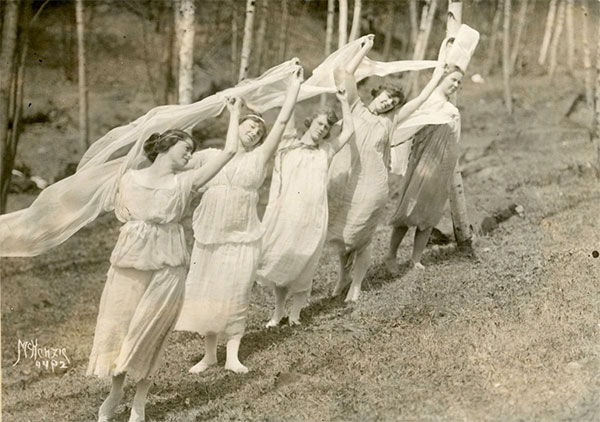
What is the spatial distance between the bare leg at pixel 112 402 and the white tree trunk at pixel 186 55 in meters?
3.44

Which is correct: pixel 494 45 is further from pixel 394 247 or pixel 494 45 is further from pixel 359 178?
pixel 359 178

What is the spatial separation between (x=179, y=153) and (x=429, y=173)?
266 centimetres

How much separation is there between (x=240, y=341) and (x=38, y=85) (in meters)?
3.62

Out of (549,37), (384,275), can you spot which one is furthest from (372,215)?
(549,37)

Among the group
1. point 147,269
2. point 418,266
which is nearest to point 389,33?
point 418,266

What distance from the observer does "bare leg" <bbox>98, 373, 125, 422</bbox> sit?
538cm

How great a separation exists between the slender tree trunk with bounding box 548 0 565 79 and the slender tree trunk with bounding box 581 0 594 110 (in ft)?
0.67

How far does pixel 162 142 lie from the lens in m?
5.35

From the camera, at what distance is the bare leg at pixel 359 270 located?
7.02 m

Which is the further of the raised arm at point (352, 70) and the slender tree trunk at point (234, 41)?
the slender tree trunk at point (234, 41)

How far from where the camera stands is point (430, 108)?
7105 millimetres

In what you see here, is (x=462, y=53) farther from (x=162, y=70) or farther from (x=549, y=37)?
(x=162, y=70)

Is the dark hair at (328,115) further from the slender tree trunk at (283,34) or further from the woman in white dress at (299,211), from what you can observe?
the slender tree trunk at (283,34)

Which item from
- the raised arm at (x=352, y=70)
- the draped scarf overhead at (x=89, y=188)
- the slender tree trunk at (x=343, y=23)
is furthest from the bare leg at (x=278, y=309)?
the slender tree trunk at (x=343, y=23)
